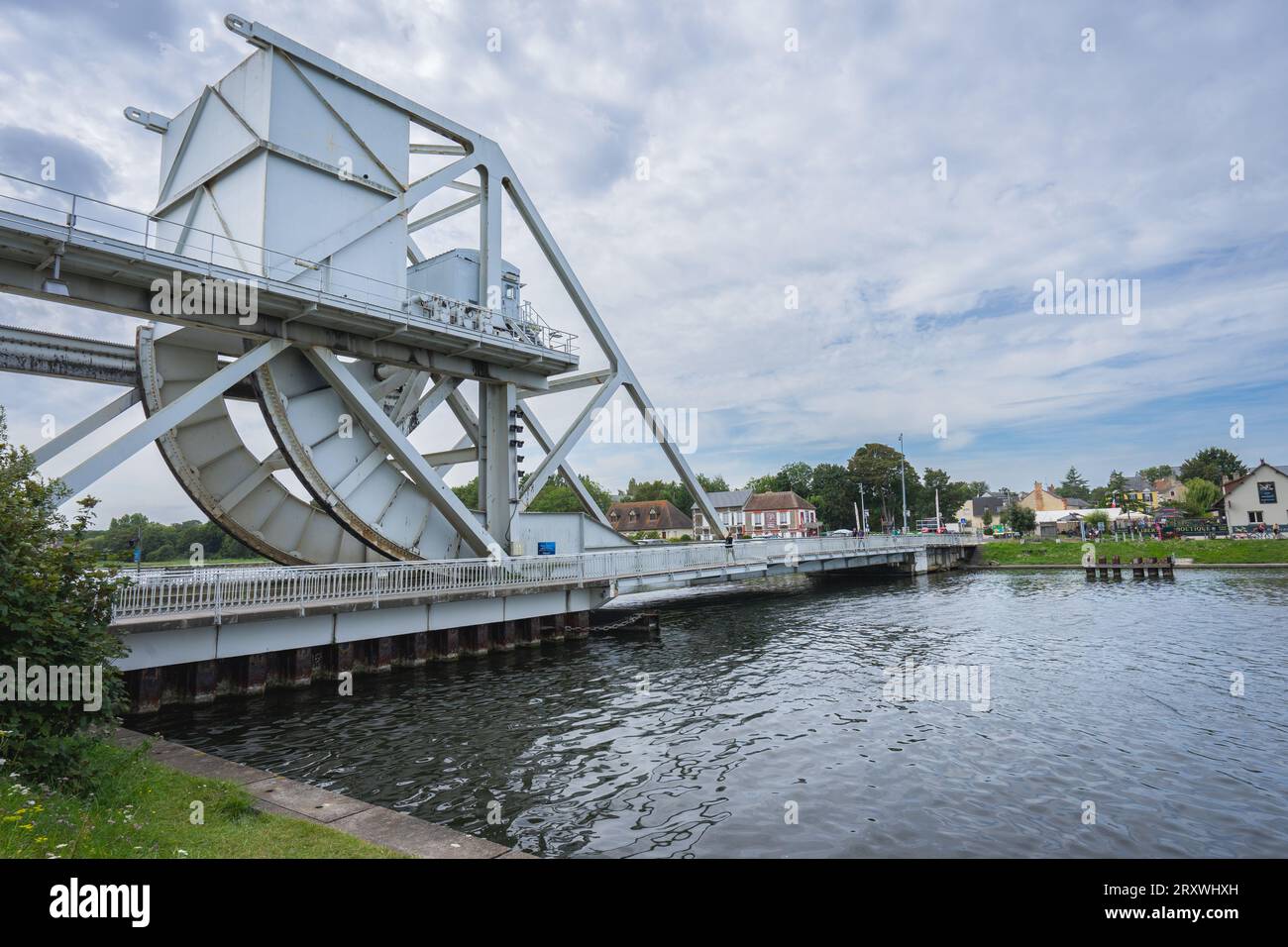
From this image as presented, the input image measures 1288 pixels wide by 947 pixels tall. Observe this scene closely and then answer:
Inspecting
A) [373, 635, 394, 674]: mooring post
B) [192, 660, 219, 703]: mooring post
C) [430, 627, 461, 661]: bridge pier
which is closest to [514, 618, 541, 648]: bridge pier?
[430, 627, 461, 661]: bridge pier

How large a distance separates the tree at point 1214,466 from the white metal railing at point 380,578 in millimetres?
130961

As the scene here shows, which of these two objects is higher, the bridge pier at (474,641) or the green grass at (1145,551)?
the bridge pier at (474,641)

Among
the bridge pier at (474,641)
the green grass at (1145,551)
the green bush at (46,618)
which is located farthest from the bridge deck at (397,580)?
the green grass at (1145,551)

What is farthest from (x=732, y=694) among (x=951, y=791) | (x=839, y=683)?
(x=951, y=791)

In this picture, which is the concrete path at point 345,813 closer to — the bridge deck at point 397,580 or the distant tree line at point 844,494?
the bridge deck at point 397,580

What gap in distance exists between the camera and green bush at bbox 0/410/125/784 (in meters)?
6.77

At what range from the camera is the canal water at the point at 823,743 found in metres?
8.58

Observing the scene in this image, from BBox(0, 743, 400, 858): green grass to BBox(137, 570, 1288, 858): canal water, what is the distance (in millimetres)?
2455

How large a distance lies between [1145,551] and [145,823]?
231ft

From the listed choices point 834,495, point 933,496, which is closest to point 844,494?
point 834,495

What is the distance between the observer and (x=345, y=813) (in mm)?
7770

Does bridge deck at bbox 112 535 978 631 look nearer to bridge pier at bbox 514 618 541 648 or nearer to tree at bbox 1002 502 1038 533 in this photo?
bridge pier at bbox 514 618 541 648
